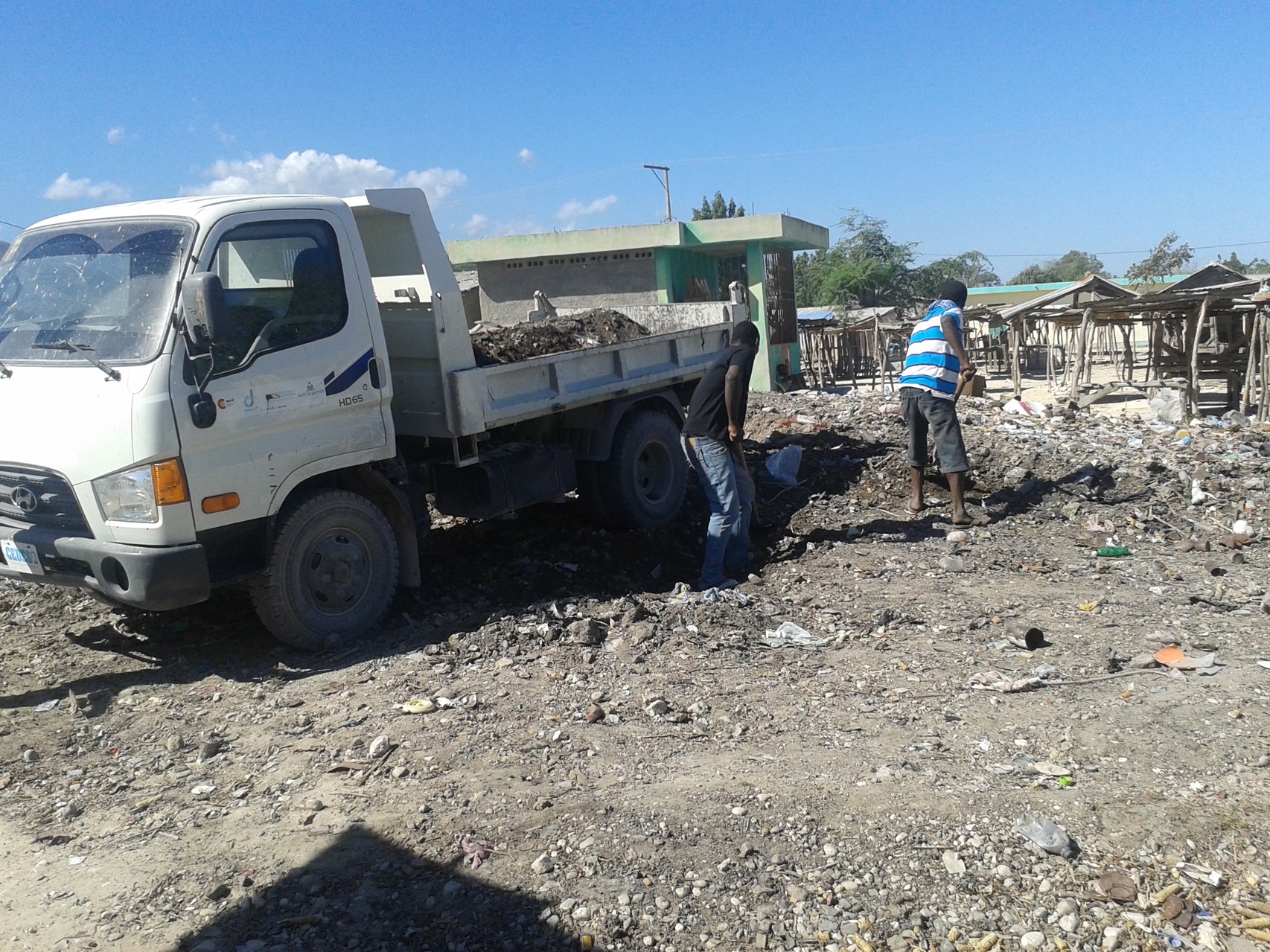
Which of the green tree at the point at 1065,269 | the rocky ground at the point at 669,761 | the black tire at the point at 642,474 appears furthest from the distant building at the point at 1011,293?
the rocky ground at the point at 669,761

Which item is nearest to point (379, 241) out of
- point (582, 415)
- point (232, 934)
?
point (582, 415)

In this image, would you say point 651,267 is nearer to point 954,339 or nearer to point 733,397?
point 954,339

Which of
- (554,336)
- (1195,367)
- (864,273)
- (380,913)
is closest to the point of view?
(380,913)

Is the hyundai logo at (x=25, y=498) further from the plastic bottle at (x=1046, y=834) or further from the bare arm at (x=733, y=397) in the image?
→ the plastic bottle at (x=1046, y=834)

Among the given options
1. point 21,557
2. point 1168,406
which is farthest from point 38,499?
point 1168,406

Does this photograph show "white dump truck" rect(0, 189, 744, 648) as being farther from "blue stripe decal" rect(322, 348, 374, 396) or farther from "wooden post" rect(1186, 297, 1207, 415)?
"wooden post" rect(1186, 297, 1207, 415)

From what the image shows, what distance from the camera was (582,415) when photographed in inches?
277

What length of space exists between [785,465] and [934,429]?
1672 mm

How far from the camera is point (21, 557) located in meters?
4.59

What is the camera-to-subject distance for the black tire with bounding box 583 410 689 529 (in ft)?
23.7

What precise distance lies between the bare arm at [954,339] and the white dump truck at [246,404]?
315cm

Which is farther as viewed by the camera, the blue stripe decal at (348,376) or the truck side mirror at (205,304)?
the blue stripe decal at (348,376)

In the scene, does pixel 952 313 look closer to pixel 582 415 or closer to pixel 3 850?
pixel 582 415

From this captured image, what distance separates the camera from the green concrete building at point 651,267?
727 inches
